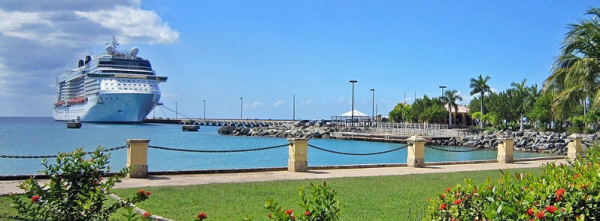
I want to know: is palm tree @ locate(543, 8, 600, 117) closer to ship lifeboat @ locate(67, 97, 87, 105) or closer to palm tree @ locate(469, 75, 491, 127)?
palm tree @ locate(469, 75, 491, 127)

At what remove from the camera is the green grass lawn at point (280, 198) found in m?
8.22

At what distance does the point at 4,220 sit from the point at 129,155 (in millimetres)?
5735

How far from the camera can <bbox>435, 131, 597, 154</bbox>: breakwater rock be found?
148ft

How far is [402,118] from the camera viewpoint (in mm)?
93500

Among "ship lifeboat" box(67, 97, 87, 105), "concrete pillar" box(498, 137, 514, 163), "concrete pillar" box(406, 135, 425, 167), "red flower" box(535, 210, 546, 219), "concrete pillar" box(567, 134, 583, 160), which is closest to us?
"red flower" box(535, 210, 546, 219)

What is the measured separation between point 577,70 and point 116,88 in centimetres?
9154

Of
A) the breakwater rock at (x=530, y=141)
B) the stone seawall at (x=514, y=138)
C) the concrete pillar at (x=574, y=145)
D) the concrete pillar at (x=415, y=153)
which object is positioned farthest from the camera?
the stone seawall at (x=514, y=138)

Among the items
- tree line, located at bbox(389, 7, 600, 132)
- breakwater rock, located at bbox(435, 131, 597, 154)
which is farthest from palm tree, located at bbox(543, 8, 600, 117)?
breakwater rock, located at bbox(435, 131, 597, 154)

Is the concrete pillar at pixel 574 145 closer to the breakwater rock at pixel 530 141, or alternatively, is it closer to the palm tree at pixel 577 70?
the palm tree at pixel 577 70

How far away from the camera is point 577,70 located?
48.6ft

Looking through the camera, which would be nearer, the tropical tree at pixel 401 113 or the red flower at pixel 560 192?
the red flower at pixel 560 192

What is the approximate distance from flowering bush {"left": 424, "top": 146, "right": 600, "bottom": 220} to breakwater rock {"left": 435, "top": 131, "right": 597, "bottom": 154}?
40296 mm

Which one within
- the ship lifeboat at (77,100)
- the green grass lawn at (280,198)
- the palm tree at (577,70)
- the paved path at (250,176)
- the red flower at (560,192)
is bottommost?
the green grass lawn at (280,198)

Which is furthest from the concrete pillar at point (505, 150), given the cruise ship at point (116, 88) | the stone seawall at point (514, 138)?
the cruise ship at point (116, 88)
